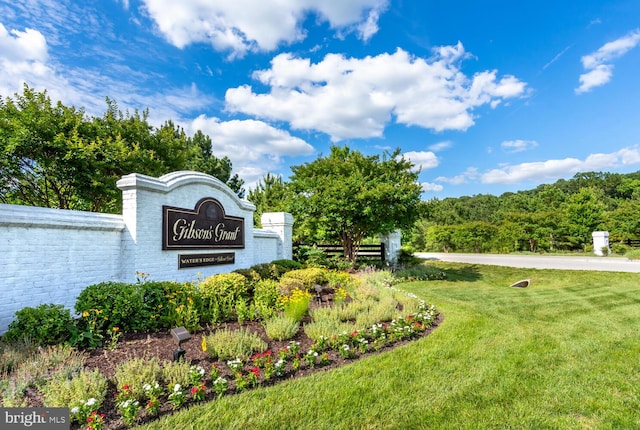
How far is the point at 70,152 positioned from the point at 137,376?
970 centimetres

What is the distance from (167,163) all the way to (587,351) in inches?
566

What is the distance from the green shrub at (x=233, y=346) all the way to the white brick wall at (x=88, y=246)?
116 inches

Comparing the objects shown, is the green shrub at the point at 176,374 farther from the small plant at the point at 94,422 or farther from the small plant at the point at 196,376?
the small plant at the point at 94,422

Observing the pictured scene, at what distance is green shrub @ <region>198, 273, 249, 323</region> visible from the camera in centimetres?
585

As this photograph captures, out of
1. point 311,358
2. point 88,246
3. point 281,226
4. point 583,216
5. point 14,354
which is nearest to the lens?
point 14,354

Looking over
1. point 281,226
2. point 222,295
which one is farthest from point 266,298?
point 281,226

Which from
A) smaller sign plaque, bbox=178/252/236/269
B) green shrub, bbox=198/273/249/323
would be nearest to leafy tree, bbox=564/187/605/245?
smaller sign plaque, bbox=178/252/236/269

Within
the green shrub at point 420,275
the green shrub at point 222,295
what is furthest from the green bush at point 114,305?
the green shrub at point 420,275

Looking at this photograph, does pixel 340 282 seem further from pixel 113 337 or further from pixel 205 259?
pixel 113 337

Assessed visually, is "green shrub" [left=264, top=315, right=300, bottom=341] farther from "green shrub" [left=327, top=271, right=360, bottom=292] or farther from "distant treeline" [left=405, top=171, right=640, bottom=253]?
"distant treeline" [left=405, top=171, right=640, bottom=253]

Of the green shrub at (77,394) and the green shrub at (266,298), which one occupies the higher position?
the green shrub at (266,298)

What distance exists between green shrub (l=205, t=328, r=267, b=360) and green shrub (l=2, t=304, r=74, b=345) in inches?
79.9

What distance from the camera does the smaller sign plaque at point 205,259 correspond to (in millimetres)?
7416

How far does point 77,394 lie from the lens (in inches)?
118
